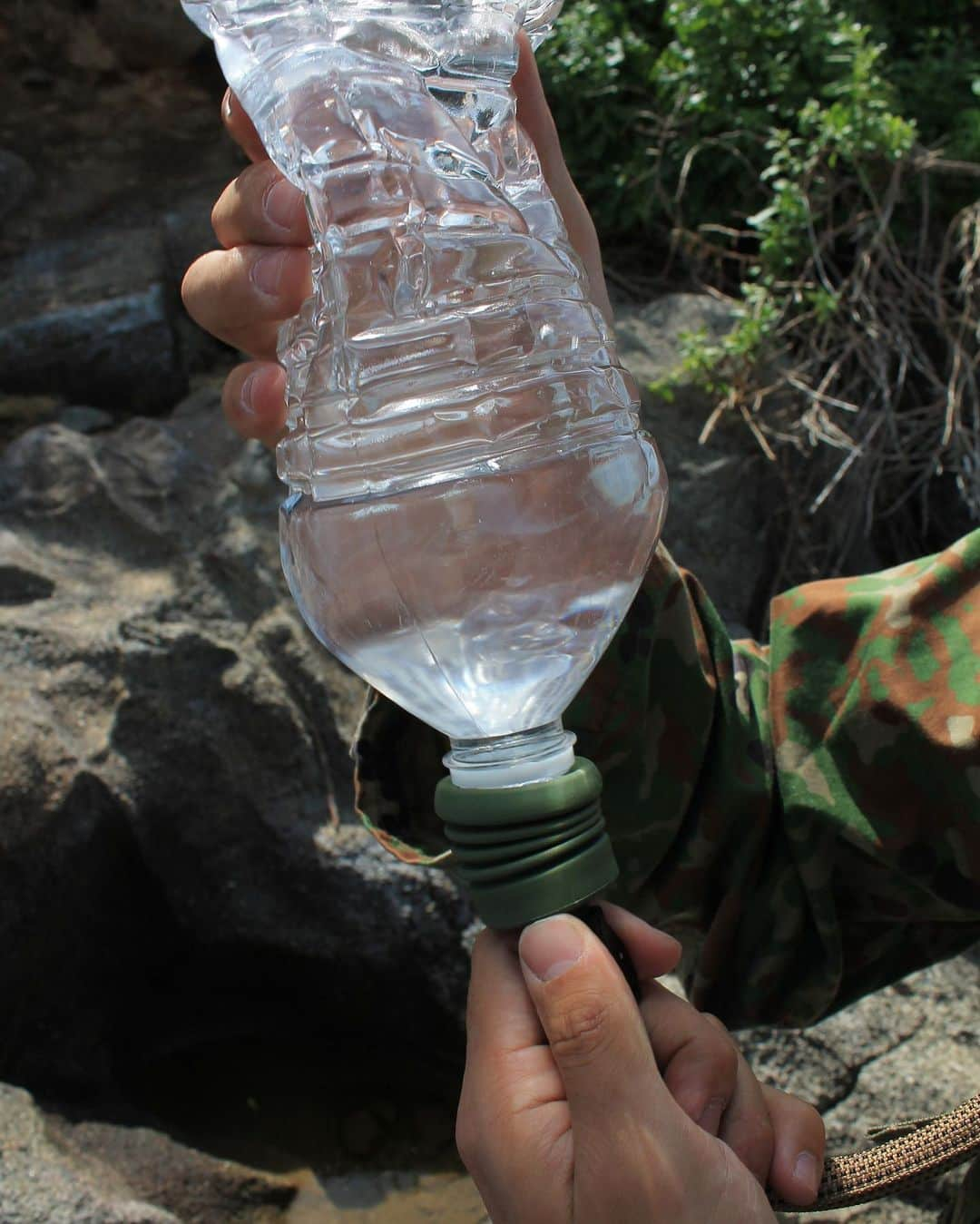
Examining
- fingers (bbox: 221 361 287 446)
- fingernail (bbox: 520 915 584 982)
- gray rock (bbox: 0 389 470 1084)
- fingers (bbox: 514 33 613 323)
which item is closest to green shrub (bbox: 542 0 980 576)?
gray rock (bbox: 0 389 470 1084)

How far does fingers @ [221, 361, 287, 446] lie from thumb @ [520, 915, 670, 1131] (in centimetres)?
51

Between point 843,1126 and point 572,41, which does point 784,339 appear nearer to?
point 572,41

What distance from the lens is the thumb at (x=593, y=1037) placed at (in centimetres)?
62

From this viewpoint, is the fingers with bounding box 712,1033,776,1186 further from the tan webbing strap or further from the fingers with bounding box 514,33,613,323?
the fingers with bounding box 514,33,613,323

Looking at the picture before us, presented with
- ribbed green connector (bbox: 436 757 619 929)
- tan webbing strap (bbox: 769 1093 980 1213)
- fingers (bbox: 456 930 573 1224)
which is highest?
ribbed green connector (bbox: 436 757 619 929)

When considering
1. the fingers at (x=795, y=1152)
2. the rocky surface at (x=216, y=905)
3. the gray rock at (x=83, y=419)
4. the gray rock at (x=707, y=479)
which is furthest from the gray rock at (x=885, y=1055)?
the gray rock at (x=83, y=419)

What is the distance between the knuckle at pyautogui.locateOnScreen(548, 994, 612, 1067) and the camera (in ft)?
2.03

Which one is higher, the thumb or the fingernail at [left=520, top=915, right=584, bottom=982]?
the fingernail at [left=520, top=915, right=584, bottom=982]

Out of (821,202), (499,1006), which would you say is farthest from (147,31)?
(499,1006)

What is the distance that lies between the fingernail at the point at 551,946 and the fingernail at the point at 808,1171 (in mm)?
243

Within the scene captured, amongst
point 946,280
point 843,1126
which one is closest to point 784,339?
point 946,280

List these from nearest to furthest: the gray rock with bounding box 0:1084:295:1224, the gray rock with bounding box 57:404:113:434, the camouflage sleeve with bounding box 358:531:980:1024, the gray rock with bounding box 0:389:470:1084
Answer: the camouflage sleeve with bounding box 358:531:980:1024 < the gray rock with bounding box 0:1084:295:1224 < the gray rock with bounding box 0:389:470:1084 < the gray rock with bounding box 57:404:113:434

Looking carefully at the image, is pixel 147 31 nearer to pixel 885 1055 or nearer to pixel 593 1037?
pixel 885 1055

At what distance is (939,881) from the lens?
3.25ft
